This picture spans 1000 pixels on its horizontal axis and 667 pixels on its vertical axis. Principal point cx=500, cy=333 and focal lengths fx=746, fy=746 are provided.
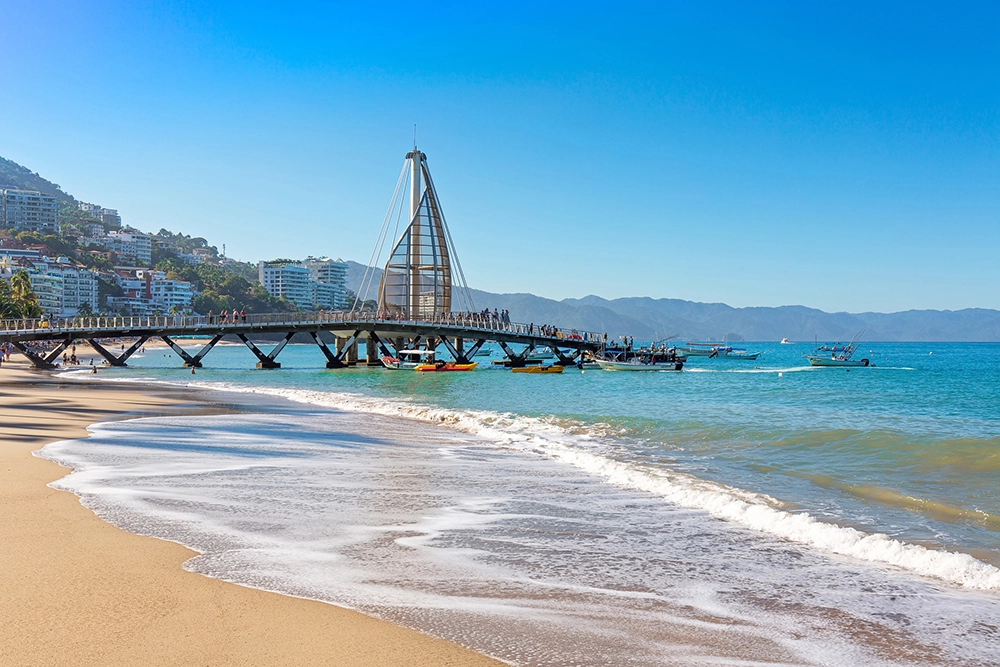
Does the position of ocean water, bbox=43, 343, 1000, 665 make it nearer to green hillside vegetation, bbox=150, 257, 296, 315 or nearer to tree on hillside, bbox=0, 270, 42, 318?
tree on hillside, bbox=0, 270, 42, 318

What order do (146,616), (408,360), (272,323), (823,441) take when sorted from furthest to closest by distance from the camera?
(408,360)
(272,323)
(823,441)
(146,616)

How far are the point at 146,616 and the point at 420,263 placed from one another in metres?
64.8

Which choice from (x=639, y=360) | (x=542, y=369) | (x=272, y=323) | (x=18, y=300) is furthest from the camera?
(x=18, y=300)

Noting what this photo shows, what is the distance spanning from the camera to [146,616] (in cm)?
466

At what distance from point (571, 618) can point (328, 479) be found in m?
6.11

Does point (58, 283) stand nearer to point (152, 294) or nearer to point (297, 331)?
point (152, 294)

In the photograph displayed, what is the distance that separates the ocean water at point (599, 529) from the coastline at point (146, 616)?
26cm

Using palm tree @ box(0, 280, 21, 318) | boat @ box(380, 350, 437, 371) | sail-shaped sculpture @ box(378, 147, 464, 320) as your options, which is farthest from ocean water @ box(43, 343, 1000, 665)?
palm tree @ box(0, 280, 21, 318)

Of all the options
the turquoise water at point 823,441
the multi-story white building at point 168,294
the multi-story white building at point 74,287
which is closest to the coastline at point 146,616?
the turquoise water at point 823,441

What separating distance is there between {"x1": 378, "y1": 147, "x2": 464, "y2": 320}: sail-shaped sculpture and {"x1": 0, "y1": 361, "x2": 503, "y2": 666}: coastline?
58.3 m

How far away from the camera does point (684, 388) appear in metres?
37.2

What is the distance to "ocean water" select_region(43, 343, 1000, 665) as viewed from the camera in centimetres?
485

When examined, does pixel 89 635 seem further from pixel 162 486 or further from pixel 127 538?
pixel 162 486

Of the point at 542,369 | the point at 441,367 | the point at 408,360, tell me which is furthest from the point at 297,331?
the point at 542,369
